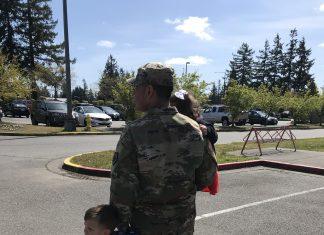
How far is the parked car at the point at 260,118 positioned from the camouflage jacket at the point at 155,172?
4242 centimetres

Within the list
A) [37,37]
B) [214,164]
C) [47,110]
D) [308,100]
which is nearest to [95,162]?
[214,164]

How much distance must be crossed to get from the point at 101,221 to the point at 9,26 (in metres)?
56.5

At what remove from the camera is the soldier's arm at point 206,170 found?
9.75 feet

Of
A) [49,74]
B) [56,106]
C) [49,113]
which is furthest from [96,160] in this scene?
[49,74]

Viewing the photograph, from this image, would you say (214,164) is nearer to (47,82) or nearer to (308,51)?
(47,82)

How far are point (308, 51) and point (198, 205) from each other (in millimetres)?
90417

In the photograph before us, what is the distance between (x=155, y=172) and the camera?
2648 mm

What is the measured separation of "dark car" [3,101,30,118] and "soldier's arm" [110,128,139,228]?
44.7 metres

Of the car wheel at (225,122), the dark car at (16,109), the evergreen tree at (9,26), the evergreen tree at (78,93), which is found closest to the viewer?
the car wheel at (225,122)

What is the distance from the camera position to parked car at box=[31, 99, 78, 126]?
27.7m

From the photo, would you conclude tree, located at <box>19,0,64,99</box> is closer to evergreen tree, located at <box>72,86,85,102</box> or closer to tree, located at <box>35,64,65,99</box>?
tree, located at <box>35,64,65,99</box>

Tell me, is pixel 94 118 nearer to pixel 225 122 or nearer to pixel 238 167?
pixel 225 122

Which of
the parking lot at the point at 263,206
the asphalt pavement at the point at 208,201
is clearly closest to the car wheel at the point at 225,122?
the asphalt pavement at the point at 208,201

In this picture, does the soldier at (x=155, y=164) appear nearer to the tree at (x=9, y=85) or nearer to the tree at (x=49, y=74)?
the tree at (x=9, y=85)
